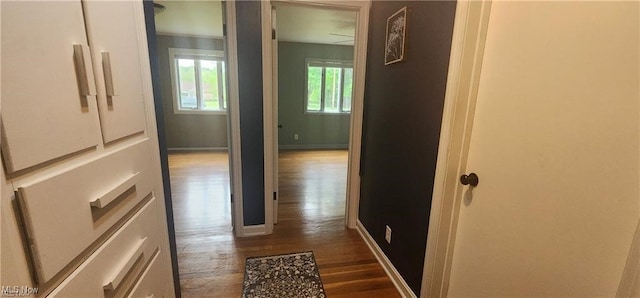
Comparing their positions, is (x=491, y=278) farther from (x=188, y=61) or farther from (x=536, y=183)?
(x=188, y=61)

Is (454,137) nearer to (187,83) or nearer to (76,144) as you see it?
(76,144)

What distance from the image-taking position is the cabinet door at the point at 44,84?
461mm

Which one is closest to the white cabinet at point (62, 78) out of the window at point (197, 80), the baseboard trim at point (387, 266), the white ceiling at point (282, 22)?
the baseboard trim at point (387, 266)

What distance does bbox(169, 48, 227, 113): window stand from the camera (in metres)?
4.99

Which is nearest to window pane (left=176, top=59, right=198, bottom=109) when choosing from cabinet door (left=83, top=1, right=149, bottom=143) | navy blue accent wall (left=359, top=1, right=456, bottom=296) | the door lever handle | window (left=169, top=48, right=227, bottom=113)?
window (left=169, top=48, right=227, bottom=113)

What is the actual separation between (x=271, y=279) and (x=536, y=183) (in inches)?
61.9

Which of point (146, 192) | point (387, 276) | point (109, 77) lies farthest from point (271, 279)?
point (109, 77)

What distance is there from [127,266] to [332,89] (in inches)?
216

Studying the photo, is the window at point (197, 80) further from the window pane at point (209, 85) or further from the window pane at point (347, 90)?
the window pane at point (347, 90)

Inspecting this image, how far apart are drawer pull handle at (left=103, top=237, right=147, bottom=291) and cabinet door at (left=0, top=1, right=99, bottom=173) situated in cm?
40

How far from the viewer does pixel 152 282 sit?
1.04 m

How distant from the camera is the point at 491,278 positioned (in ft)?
3.50

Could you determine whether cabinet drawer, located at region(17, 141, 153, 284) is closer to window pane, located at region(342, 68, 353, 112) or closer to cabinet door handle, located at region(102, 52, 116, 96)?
cabinet door handle, located at region(102, 52, 116, 96)

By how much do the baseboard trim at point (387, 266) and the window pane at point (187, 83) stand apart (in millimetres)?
4573
